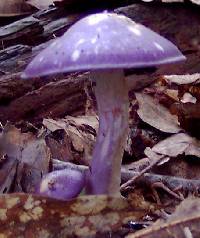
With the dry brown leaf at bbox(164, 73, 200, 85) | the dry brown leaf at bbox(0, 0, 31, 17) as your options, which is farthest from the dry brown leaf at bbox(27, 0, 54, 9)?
the dry brown leaf at bbox(164, 73, 200, 85)

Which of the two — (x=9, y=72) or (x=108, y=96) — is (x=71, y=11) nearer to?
(x=9, y=72)

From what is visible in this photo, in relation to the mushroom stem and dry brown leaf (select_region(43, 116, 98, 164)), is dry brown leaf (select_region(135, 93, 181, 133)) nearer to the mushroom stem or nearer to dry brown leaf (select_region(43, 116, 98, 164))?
dry brown leaf (select_region(43, 116, 98, 164))

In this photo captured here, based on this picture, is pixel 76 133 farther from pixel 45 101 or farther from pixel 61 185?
pixel 61 185

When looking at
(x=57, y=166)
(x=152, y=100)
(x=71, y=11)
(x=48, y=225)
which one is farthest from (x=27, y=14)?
(x=48, y=225)

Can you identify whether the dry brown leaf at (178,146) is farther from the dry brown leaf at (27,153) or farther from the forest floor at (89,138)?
the dry brown leaf at (27,153)

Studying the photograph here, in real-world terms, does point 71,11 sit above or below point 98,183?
above

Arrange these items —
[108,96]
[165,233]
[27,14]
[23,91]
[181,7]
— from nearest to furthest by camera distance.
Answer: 1. [165,233]
2. [108,96]
3. [181,7]
4. [23,91]
5. [27,14]

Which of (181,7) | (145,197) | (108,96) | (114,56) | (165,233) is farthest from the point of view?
(181,7)

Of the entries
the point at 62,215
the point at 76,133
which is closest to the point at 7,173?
the point at 62,215
